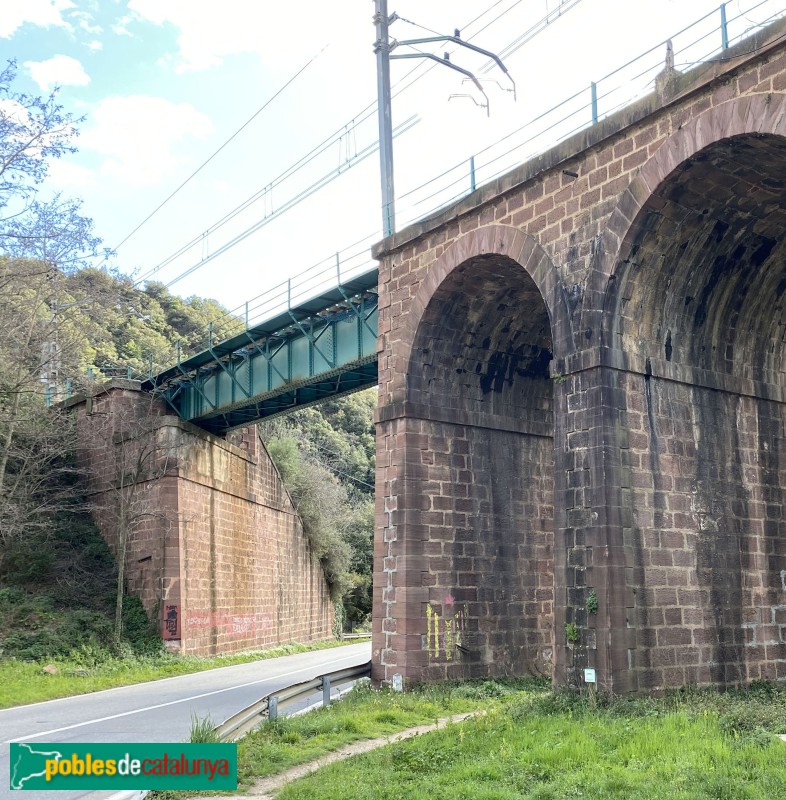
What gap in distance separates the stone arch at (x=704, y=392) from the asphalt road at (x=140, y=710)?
738 centimetres

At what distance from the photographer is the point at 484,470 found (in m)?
18.7

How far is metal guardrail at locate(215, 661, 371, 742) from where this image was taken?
10.8m

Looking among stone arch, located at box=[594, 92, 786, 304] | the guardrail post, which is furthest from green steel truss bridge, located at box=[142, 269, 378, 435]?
the guardrail post

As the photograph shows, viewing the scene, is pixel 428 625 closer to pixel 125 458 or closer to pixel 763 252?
pixel 763 252

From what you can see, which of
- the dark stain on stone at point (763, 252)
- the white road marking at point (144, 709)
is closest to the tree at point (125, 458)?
the white road marking at point (144, 709)

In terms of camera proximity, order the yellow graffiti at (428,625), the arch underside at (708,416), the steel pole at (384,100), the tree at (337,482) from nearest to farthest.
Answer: the arch underside at (708,416) → the yellow graffiti at (428,625) → the steel pole at (384,100) → the tree at (337,482)

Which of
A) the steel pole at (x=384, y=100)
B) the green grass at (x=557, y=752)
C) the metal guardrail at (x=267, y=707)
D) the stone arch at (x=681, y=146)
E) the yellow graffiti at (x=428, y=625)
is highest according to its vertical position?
the steel pole at (x=384, y=100)

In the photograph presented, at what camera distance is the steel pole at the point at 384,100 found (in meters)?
22.0

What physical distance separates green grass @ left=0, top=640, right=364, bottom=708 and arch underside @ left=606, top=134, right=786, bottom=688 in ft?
43.6

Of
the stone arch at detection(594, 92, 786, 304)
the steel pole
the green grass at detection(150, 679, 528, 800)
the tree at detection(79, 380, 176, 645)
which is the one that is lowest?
the green grass at detection(150, 679, 528, 800)

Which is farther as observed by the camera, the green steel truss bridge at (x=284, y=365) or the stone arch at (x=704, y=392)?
the green steel truss bridge at (x=284, y=365)

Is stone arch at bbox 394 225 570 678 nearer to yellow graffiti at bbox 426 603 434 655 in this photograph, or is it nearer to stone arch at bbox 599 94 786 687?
yellow graffiti at bbox 426 603 434 655

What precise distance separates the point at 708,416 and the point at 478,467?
17.0 ft

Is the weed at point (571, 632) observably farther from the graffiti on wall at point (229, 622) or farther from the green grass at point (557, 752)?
the graffiti on wall at point (229, 622)
